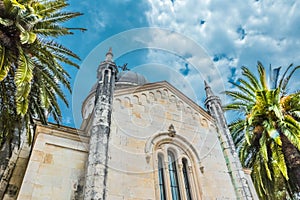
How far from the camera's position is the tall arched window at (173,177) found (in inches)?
368

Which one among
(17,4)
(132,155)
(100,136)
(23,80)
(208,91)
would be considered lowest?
(132,155)

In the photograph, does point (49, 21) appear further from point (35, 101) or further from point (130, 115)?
point (130, 115)

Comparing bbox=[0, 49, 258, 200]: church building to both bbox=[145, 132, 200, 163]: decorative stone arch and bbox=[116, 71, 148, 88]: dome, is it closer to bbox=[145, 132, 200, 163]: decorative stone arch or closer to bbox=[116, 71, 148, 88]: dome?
bbox=[145, 132, 200, 163]: decorative stone arch

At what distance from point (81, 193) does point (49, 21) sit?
6341 mm

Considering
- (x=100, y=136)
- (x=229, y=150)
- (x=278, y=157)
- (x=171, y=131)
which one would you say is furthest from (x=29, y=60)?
(x=278, y=157)

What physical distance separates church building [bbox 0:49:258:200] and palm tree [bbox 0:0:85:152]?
3.98 ft

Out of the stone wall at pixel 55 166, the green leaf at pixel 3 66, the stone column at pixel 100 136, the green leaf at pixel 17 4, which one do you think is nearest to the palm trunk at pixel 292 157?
the stone column at pixel 100 136

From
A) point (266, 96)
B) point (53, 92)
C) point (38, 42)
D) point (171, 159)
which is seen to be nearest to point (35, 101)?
point (53, 92)

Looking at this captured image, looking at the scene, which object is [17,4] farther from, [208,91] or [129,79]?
[129,79]

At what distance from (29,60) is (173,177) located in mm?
6844

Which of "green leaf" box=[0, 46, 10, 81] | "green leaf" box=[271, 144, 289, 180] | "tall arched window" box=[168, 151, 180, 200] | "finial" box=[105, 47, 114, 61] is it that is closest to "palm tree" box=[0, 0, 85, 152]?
"green leaf" box=[0, 46, 10, 81]

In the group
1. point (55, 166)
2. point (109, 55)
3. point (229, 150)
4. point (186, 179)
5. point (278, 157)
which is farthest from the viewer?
point (109, 55)

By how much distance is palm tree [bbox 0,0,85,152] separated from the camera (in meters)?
7.66

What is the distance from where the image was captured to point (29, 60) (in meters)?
8.17
